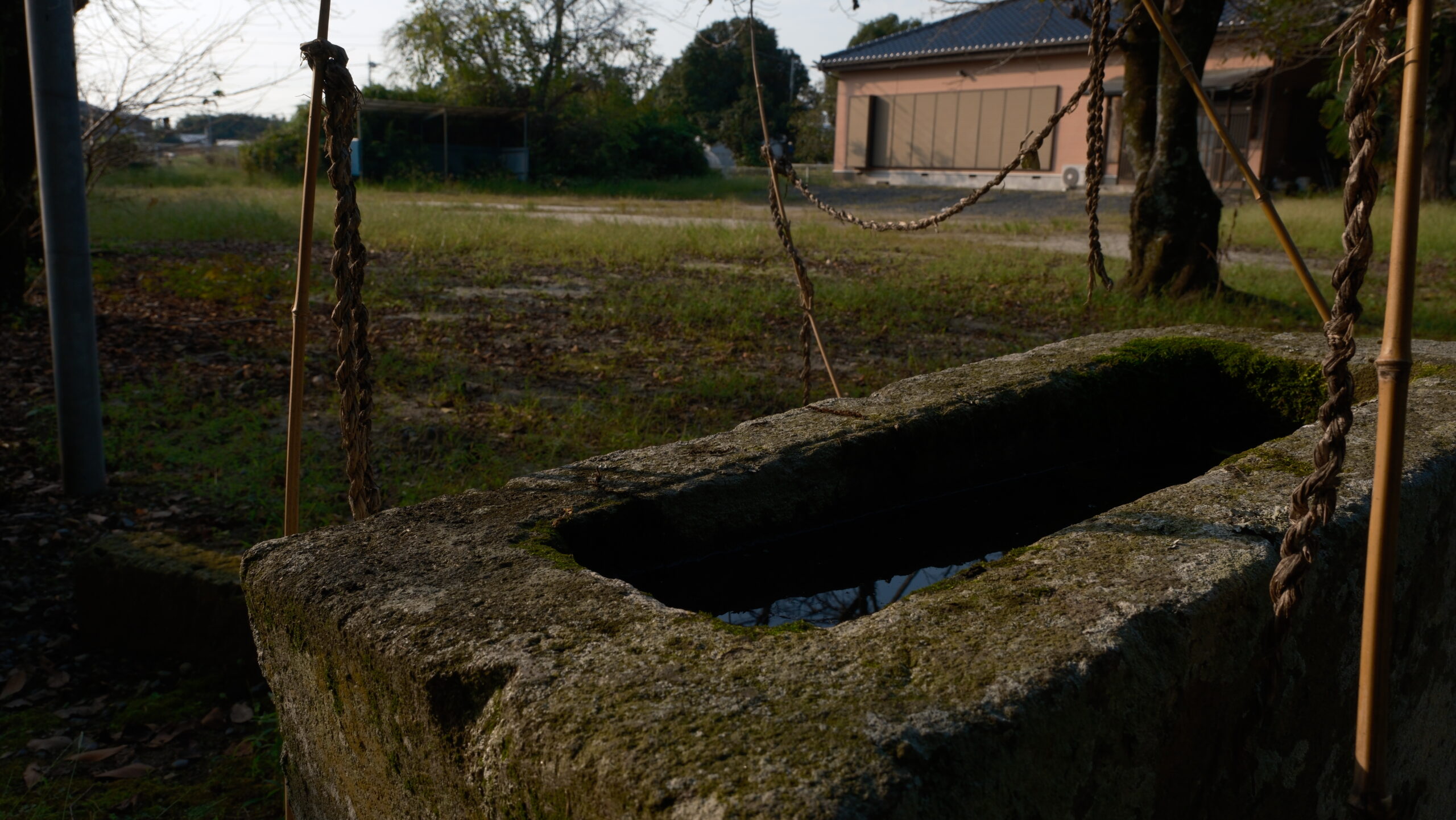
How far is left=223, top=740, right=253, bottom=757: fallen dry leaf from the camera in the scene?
259cm

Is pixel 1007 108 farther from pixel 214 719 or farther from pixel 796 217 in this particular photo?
pixel 214 719

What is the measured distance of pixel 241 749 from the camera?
8.57 ft

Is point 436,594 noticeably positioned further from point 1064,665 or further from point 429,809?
point 1064,665

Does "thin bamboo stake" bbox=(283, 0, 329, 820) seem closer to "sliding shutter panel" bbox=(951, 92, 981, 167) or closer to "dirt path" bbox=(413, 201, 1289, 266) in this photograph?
"dirt path" bbox=(413, 201, 1289, 266)

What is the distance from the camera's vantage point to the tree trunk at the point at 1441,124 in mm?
16547

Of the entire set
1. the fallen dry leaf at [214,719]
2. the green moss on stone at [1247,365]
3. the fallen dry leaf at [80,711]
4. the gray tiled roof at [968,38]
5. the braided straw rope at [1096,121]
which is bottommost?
the fallen dry leaf at [214,719]

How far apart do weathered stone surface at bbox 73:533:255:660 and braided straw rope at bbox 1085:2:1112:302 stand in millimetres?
2577

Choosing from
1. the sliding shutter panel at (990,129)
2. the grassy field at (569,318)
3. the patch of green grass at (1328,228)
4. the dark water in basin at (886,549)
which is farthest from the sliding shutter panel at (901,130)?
the dark water in basin at (886,549)

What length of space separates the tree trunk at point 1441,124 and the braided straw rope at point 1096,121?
17.0 metres

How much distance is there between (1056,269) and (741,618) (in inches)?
333

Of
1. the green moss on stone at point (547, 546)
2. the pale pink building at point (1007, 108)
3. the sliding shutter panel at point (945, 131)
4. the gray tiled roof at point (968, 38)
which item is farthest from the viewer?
the sliding shutter panel at point (945, 131)

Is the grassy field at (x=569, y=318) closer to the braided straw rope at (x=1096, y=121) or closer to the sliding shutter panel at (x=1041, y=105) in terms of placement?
the braided straw rope at (x=1096, y=121)

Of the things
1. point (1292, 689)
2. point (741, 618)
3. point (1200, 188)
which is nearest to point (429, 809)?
point (741, 618)

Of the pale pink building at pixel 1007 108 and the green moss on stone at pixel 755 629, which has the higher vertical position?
the pale pink building at pixel 1007 108
